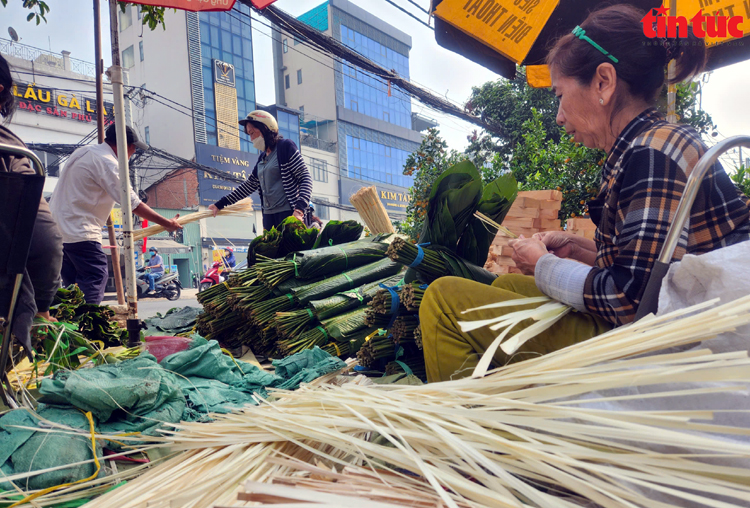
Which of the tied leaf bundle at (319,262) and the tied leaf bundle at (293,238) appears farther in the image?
the tied leaf bundle at (293,238)

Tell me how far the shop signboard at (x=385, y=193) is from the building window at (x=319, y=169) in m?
1.22

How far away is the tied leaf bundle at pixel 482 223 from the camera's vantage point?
6.25ft

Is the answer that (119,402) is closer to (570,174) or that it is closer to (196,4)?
(196,4)

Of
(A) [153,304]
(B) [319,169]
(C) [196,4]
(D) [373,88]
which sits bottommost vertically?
(A) [153,304]

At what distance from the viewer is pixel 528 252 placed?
1344mm

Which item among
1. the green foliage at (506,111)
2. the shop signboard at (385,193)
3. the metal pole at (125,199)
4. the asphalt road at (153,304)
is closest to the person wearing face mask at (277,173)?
the metal pole at (125,199)

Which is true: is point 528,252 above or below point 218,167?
below

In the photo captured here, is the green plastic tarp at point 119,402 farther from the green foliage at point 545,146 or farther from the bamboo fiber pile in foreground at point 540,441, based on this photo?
the green foliage at point 545,146

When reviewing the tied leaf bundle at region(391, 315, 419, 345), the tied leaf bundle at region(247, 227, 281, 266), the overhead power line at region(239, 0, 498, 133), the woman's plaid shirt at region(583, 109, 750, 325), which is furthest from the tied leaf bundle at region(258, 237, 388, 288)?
the overhead power line at region(239, 0, 498, 133)

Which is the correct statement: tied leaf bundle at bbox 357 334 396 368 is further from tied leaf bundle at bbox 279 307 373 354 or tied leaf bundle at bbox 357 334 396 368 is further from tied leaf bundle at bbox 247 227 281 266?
tied leaf bundle at bbox 247 227 281 266

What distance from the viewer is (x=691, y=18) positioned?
275 centimetres

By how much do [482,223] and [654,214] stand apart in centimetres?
92

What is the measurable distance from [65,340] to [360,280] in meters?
1.54

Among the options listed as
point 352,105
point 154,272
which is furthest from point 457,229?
point 352,105
